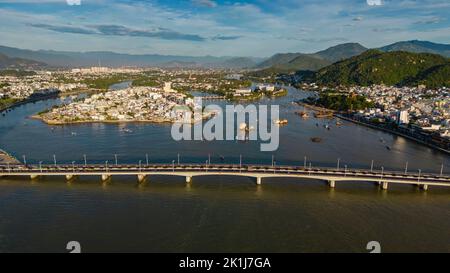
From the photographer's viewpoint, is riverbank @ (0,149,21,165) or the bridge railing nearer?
the bridge railing

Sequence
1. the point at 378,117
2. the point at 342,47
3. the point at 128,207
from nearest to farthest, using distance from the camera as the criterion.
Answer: the point at 128,207
the point at 378,117
the point at 342,47

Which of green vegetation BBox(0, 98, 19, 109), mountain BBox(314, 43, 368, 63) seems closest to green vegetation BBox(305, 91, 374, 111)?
green vegetation BBox(0, 98, 19, 109)

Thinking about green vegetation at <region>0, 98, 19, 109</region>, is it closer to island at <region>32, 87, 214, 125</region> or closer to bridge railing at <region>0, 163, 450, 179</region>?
island at <region>32, 87, 214, 125</region>

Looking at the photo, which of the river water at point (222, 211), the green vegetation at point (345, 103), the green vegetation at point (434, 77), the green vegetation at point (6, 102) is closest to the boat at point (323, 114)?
the green vegetation at point (345, 103)

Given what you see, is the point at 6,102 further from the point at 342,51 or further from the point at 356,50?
the point at 356,50

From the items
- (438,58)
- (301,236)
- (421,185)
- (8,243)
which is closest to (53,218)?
(8,243)
